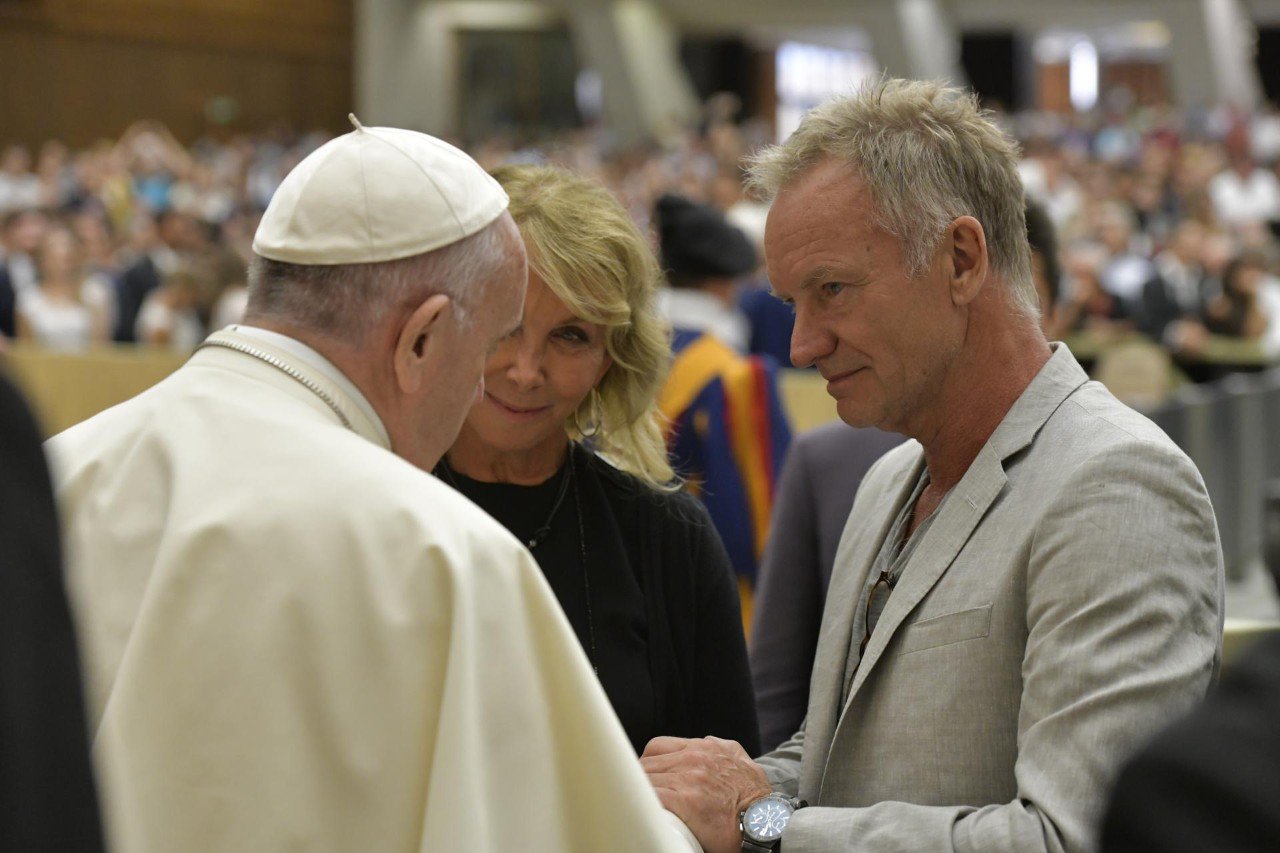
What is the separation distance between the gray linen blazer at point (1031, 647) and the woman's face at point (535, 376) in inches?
27.2

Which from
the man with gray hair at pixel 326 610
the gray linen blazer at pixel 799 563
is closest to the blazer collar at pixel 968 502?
the man with gray hair at pixel 326 610

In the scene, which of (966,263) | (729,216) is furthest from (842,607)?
(729,216)

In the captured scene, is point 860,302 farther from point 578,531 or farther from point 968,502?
point 578,531

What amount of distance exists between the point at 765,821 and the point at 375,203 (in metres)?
0.94

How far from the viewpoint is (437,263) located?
1774 millimetres

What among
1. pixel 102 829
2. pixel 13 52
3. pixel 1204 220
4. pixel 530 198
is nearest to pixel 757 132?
pixel 13 52

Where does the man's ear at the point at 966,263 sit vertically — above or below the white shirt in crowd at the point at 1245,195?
above

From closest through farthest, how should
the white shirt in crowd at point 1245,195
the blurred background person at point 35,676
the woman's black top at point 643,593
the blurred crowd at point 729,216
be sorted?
1. the blurred background person at point 35,676
2. the woman's black top at point 643,593
3. the blurred crowd at point 729,216
4. the white shirt in crowd at point 1245,195

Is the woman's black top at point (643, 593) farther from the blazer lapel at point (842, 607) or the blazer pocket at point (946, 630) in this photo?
the blazer pocket at point (946, 630)

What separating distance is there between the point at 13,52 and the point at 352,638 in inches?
1131

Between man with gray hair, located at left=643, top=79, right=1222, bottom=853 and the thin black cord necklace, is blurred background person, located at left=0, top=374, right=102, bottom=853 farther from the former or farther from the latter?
the thin black cord necklace

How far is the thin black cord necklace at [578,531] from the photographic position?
8.30 ft

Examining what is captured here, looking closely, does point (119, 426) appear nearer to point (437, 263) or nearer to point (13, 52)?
point (437, 263)

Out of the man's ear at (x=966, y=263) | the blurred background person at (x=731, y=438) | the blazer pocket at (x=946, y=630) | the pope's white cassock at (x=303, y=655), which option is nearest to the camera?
the pope's white cassock at (x=303, y=655)
